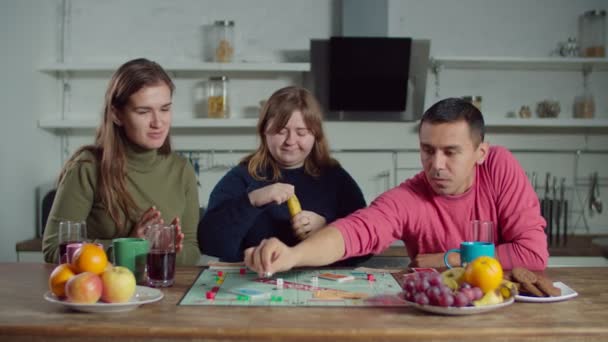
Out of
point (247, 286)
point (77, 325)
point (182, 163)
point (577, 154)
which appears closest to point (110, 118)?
point (182, 163)

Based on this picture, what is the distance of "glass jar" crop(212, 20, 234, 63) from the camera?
3889 millimetres

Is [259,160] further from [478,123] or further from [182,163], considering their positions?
[478,123]

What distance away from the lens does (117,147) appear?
217cm

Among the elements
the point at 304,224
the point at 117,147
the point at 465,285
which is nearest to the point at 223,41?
the point at 117,147

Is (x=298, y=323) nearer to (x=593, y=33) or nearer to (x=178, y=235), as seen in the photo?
(x=178, y=235)

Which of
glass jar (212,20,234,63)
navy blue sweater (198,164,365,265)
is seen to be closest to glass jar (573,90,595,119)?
glass jar (212,20,234,63)

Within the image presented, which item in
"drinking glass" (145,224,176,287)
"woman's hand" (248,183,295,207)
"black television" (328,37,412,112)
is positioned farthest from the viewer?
"black television" (328,37,412,112)

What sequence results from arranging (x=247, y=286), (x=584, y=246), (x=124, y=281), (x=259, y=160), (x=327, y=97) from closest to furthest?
(x=124, y=281), (x=247, y=286), (x=259, y=160), (x=584, y=246), (x=327, y=97)

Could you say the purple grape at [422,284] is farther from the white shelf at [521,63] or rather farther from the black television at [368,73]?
the white shelf at [521,63]

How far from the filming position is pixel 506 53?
161 inches

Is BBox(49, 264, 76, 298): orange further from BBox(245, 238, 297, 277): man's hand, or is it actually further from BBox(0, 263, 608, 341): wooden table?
BBox(245, 238, 297, 277): man's hand

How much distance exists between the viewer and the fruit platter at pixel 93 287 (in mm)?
1401

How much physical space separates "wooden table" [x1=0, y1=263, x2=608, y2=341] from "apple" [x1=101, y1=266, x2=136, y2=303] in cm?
4

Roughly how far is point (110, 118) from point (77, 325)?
950 mm
